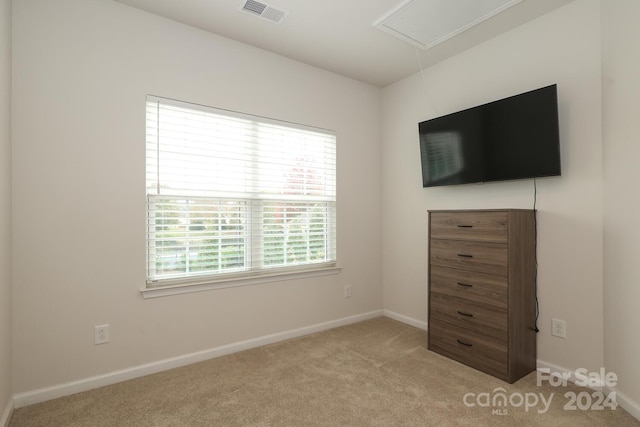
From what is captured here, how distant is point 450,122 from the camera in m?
2.87

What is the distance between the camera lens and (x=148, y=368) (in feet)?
7.77

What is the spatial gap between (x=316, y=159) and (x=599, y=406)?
271cm

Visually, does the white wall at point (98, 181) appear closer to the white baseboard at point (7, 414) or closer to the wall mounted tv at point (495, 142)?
the white baseboard at point (7, 414)

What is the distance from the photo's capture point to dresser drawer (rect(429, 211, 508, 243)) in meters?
2.27

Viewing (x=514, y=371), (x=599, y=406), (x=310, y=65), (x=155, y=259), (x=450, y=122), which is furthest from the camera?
(x=310, y=65)

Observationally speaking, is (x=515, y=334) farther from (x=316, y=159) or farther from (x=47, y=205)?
(x=47, y=205)

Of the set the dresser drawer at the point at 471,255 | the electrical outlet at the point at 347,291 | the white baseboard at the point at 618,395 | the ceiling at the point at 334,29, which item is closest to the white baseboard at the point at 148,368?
the electrical outlet at the point at 347,291

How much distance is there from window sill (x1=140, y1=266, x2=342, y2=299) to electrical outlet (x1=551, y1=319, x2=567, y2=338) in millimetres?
1815

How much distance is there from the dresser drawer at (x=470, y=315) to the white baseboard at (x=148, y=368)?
1104 mm

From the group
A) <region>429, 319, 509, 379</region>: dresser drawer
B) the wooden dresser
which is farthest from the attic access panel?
<region>429, 319, 509, 379</region>: dresser drawer

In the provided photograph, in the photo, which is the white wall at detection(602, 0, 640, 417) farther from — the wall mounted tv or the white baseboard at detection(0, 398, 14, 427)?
the white baseboard at detection(0, 398, 14, 427)

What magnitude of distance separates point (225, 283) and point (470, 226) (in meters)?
1.96

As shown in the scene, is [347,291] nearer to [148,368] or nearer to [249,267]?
[249,267]

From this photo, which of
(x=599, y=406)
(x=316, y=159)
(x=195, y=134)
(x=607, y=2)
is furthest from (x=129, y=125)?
(x=599, y=406)
